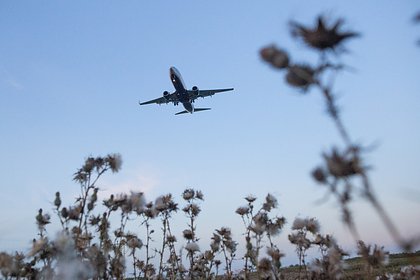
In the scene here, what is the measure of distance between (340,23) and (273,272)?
400 cm

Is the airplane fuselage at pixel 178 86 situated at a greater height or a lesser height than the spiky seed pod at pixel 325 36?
greater

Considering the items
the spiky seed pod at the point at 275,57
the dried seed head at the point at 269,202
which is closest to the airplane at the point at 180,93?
the dried seed head at the point at 269,202

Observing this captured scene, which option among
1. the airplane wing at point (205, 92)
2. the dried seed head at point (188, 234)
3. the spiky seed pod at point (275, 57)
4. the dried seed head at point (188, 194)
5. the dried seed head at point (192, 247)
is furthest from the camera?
the airplane wing at point (205, 92)

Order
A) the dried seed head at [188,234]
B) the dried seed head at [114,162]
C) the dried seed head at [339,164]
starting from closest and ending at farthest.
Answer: the dried seed head at [339,164] → the dried seed head at [114,162] → the dried seed head at [188,234]

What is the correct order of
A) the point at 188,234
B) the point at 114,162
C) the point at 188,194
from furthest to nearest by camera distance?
1. the point at 188,194
2. the point at 188,234
3. the point at 114,162

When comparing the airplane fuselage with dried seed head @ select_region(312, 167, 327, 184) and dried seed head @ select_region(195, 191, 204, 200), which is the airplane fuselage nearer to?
dried seed head @ select_region(195, 191, 204, 200)

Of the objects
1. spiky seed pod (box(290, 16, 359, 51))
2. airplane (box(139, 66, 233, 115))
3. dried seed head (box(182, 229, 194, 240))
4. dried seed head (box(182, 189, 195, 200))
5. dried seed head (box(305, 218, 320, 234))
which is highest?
airplane (box(139, 66, 233, 115))

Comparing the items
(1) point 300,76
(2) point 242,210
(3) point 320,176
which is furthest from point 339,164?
(2) point 242,210

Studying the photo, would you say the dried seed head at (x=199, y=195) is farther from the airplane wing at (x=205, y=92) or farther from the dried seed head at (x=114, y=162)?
the airplane wing at (x=205, y=92)

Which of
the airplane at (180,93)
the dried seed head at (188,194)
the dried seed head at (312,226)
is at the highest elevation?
the airplane at (180,93)

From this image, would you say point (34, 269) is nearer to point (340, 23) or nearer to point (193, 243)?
point (193, 243)

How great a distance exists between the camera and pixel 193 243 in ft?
26.2

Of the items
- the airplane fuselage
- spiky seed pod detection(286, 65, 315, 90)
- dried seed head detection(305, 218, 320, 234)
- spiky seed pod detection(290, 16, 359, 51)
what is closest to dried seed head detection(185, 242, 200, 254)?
dried seed head detection(305, 218, 320, 234)

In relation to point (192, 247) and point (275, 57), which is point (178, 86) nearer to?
point (192, 247)
